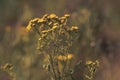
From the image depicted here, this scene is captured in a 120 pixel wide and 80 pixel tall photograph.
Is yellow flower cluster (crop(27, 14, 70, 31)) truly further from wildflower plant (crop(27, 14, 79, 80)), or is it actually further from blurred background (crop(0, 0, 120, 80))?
blurred background (crop(0, 0, 120, 80))

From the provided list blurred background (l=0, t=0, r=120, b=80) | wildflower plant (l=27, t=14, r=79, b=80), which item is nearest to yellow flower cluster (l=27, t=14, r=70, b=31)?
wildflower plant (l=27, t=14, r=79, b=80)

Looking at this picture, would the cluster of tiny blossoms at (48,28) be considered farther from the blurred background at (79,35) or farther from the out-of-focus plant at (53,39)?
the blurred background at (79,35)

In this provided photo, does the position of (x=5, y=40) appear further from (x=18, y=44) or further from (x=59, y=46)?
(x=59, y=46)

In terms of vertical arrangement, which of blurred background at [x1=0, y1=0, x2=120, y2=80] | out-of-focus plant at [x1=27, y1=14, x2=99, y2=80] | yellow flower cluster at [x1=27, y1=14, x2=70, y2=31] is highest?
blurred background at [x1=0, y1=0, x2=120, y2=80]

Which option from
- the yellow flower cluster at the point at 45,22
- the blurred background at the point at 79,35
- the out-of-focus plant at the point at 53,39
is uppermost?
the blurred background at the point at 79,35

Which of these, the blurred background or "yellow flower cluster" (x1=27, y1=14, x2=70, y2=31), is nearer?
"yellow flower cluster" (x1=27, y1=14, x2=70, y2=31)

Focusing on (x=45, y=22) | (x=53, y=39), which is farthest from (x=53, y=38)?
(x=45, y=22)

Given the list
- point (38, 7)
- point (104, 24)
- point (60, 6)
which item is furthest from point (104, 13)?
point (38, 7)

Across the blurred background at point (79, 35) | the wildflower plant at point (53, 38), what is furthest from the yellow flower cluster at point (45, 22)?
the blurred background at point (79, 35)

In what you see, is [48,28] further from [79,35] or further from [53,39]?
[79,35]
